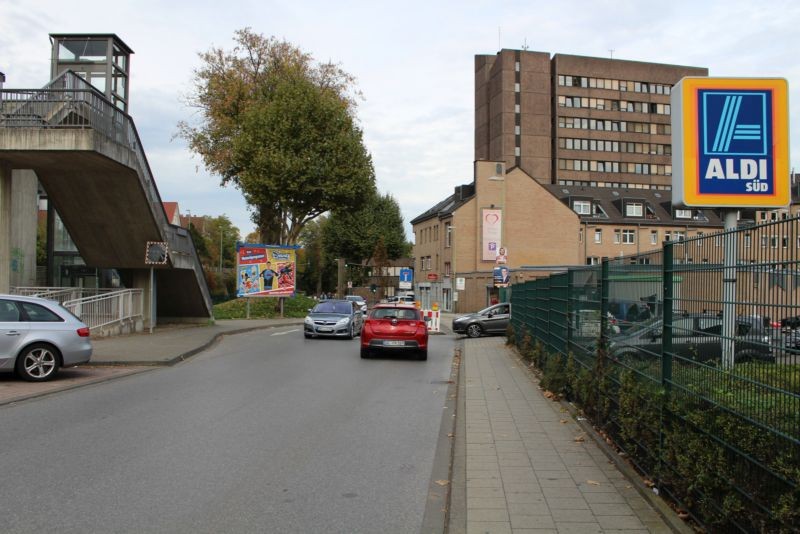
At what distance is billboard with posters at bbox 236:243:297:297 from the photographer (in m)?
35.2

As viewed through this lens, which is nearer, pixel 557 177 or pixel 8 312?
pixel 8 312

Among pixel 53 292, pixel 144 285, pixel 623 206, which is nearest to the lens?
pixel 53 292

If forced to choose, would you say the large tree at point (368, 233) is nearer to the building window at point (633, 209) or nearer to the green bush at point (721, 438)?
the building window at point (633, 209)

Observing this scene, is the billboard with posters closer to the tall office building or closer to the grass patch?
the grass patch

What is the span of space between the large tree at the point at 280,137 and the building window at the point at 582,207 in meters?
29.0

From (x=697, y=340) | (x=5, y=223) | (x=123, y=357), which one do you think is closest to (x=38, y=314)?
→ (x=123, y=357)

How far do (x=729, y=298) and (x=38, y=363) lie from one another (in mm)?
11336

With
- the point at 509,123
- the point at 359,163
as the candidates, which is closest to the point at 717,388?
the point at 359,163

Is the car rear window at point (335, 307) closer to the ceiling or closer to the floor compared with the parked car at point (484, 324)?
closer to the ceiling

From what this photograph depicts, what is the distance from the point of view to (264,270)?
117 feet

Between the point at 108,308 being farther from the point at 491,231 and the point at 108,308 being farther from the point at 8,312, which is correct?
the point at 491,231

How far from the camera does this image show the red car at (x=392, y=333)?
17.7m

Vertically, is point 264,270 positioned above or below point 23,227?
below

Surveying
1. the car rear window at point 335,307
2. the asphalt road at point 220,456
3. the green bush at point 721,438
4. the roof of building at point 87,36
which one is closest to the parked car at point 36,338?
the asphalt road at point 220,456
